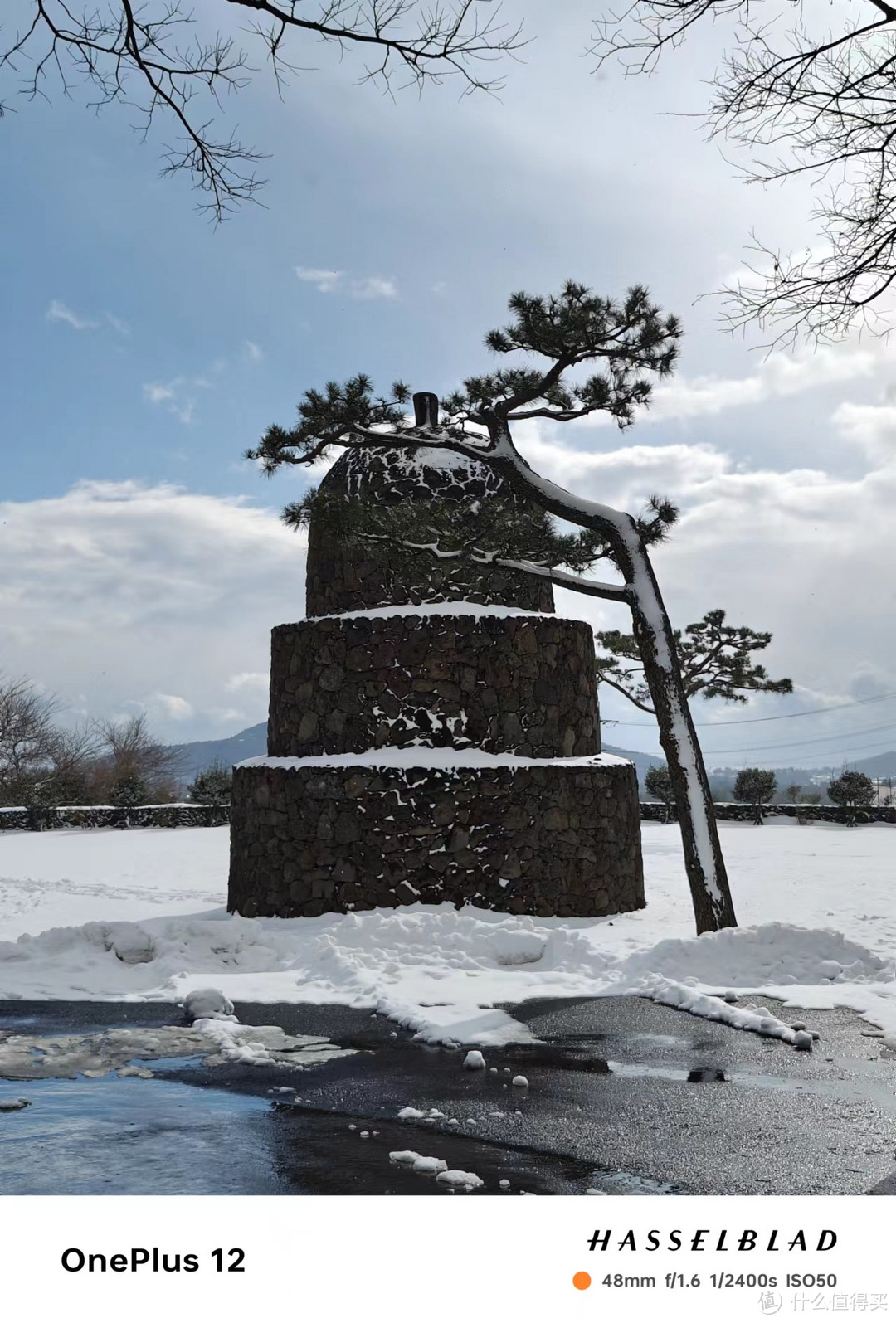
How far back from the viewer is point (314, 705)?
39.5 ft

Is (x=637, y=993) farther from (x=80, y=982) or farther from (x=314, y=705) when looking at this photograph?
(x=314, y=705)

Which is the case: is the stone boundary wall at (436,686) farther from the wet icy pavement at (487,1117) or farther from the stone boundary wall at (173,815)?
the stone boundary wall at (173,815)

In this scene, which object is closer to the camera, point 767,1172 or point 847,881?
point 767,1172

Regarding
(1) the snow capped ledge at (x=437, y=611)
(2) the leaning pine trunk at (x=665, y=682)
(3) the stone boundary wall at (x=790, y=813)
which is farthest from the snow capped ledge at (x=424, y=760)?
(3) the stone boundary wall at (x=790, y=813)

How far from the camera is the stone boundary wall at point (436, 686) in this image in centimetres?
1155

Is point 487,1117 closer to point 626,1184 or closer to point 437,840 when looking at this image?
point 626,1184

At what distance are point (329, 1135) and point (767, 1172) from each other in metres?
Result: 1.87

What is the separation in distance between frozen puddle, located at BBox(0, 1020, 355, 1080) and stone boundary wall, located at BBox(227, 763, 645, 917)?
161 inches

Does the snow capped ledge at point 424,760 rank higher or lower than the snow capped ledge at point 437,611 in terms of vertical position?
lower

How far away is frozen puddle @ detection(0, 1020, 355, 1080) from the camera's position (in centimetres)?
579

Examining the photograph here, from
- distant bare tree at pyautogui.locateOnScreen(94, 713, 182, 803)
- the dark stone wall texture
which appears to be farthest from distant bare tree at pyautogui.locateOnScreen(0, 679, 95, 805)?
the dark stone wall texture

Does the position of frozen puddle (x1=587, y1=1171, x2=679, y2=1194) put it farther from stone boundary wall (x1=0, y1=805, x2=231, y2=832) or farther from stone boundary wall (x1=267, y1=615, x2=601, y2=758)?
stone boundary wall (x1=0, y1=805, x2=231, y2=832)

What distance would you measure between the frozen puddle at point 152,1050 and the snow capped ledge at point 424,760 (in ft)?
14.8
